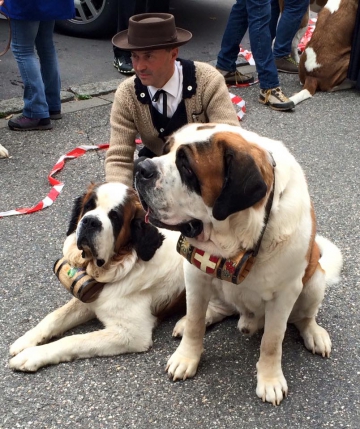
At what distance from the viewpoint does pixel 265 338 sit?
2.55 metres

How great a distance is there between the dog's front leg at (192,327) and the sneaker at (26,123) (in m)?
3.19

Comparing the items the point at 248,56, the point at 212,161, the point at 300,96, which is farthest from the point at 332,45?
the point at 212,161

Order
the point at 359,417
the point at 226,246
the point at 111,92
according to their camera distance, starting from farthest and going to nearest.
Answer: the point at 111,92
the point at 359,417
the point at 226,246

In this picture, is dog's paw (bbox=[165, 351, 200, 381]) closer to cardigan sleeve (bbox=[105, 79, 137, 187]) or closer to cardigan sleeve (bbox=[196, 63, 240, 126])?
cardigan sleeve (bbox=[105, 79, 137, 187])

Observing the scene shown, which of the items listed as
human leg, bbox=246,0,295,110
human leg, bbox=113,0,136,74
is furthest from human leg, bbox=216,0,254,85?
human leg, bbox=113,0,136,74

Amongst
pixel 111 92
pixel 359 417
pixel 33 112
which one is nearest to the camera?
pixel 359 417

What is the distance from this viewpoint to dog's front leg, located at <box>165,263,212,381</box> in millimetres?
2574

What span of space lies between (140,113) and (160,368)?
1.48 meters

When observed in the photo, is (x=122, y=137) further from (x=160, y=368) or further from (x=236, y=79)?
(x=236, y=79)

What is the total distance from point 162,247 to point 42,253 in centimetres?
99

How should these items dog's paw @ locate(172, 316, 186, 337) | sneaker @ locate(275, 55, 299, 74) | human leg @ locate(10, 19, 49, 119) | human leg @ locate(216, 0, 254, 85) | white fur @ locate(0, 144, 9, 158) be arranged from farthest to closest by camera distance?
sneaker @ locate(275, 55, 299, 74) < human leg @ locate(216, 0, 254, 85) < human leg @ locate(10, 19, 49, 119) < white fur @ locate(0, 144, 9, 158) < dog's paw @ locate(172, 316, 186, 337)

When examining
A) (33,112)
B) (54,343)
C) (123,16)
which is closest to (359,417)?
(54,343)

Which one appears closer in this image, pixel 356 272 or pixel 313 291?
pixel 313 291

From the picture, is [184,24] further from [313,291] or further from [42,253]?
[313,291]
